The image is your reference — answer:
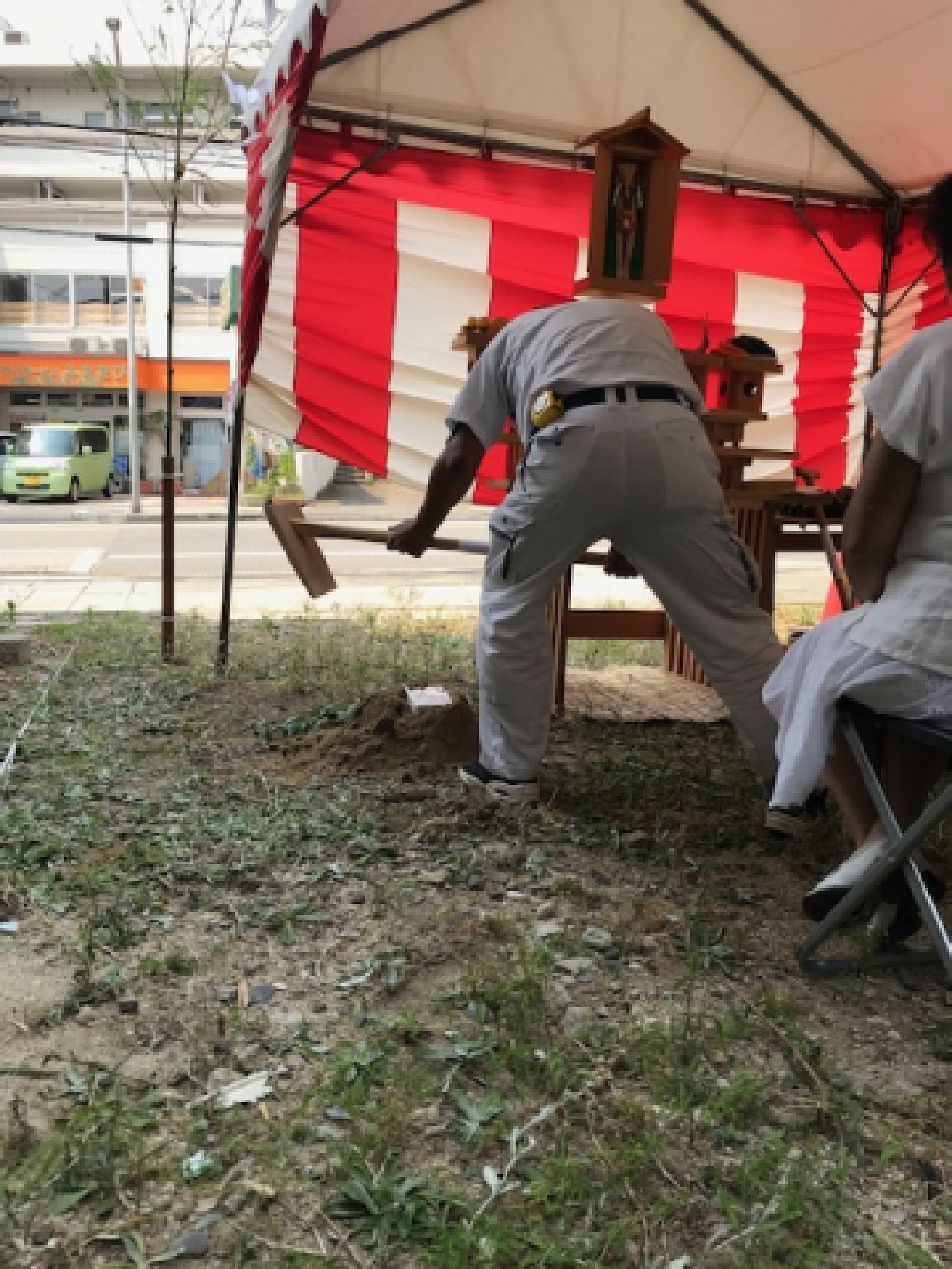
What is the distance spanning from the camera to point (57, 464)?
1938cm

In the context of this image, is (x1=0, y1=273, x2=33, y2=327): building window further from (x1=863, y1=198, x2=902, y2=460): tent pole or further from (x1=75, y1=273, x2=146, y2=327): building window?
(x1=863, y1=198, x2=902, y2=460): tent pole

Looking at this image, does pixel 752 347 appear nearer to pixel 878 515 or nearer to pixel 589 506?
pixel 589 506

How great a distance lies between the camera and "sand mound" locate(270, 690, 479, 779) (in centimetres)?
335

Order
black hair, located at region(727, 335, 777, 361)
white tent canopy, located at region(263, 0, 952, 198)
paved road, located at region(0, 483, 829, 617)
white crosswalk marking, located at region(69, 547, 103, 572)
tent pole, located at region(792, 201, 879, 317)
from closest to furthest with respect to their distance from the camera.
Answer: white tent canopy, located at region(263, 0, 952, 198)
black hair, located at region(727, 335, 777, 361)
tent pole, located at region(792, 201, 879, 317)
paved road, located at region(0, 483, 829, 617)
white crosswalk marking, located at region(69, 547, 103, 572)

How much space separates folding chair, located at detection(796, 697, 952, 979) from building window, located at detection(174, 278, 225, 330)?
22715 mm

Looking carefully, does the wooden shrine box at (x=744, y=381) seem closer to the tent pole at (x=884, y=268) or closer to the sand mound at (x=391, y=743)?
the tent pole at (x=884, y=268)

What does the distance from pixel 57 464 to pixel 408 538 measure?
17.9m

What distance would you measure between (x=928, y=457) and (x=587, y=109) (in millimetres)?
3707

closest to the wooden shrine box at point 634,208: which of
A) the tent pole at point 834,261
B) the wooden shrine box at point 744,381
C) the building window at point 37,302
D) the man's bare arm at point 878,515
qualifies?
the wooden shrine box at point 744,381

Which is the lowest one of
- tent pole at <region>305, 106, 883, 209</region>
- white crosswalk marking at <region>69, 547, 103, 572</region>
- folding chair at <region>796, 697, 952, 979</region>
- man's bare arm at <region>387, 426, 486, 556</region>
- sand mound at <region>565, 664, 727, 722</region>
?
white crosswalk marking at <region>69, 547, 103, 572</region>

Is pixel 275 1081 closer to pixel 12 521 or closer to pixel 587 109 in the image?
pixel 587 109

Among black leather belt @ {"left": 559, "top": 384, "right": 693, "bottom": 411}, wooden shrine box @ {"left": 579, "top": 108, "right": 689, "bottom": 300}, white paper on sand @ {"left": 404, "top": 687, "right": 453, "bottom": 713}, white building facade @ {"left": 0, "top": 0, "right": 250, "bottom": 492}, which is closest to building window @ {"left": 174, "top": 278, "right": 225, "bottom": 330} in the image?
white building facade @ {"left": 0, "top": 0, "right": 250, "bottom": 492}

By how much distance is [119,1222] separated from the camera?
4.50ft

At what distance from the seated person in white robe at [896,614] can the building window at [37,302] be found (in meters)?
24.8
